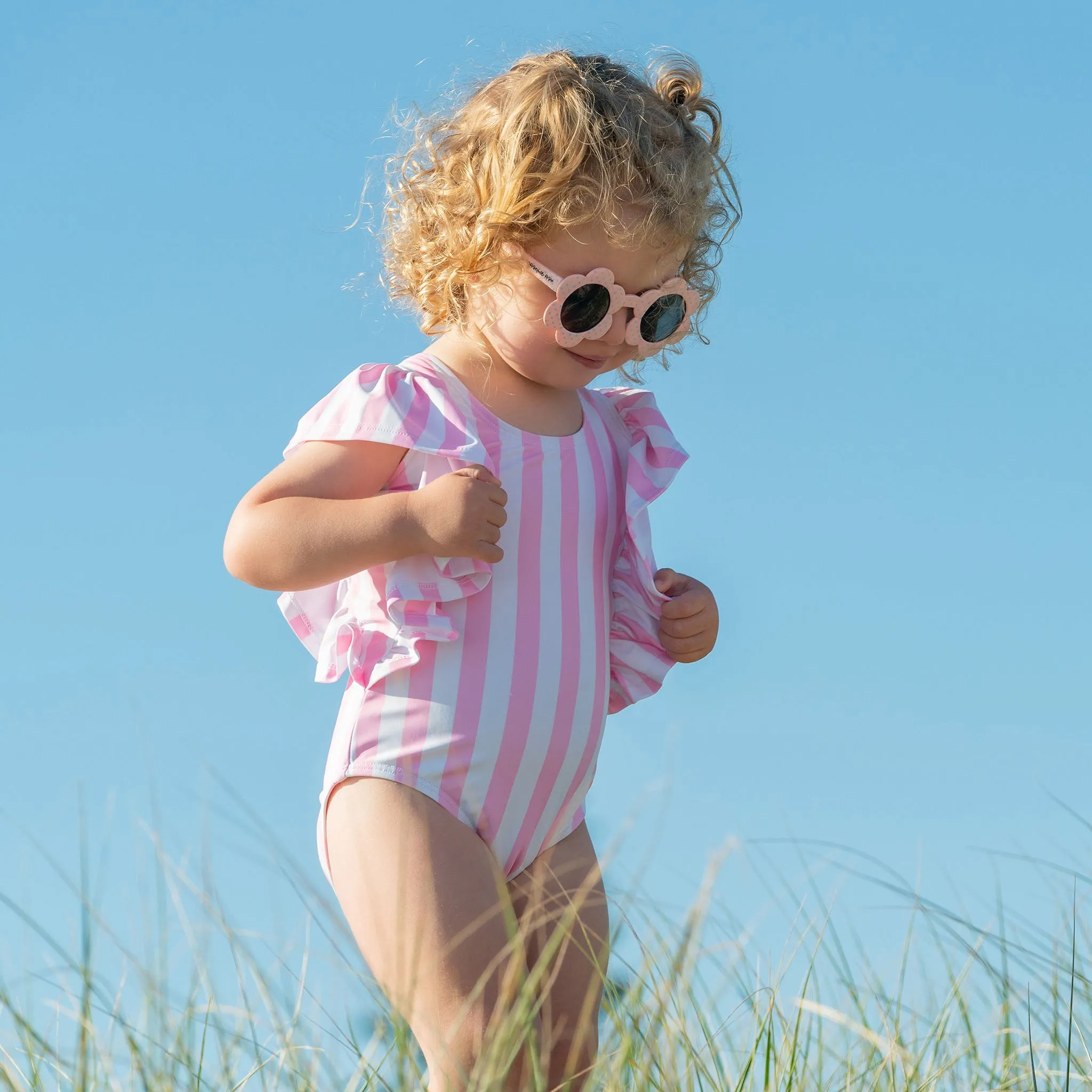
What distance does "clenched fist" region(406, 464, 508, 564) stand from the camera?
1.95 metres

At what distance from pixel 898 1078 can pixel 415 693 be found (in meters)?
0.96

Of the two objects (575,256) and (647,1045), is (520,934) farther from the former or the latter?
(575,256)

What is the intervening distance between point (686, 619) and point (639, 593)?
0.34 ft

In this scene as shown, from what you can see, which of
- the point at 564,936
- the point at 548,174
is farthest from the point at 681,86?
the point at 564,936

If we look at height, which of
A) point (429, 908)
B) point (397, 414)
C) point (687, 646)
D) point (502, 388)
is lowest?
point (429, 908)

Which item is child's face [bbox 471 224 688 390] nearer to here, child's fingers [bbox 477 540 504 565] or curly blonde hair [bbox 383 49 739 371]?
curly blonde hair [bbox 383 49 739 371]

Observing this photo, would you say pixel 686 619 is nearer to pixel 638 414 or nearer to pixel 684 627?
pixel 684 627

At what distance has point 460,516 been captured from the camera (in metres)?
1.95

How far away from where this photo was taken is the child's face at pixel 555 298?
2203 millimetres

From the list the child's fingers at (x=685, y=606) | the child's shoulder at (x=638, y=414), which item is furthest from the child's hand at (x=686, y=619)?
the child's shoulder at (x=638, y=414)

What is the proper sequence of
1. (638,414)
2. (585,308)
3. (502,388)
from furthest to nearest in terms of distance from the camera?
(638,414)
(502,388)
(585,308)

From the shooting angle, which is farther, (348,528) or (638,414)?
(638,414)

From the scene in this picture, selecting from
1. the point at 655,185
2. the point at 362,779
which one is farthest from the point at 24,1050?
the point at 655,185

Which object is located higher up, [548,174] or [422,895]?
[548,174]
